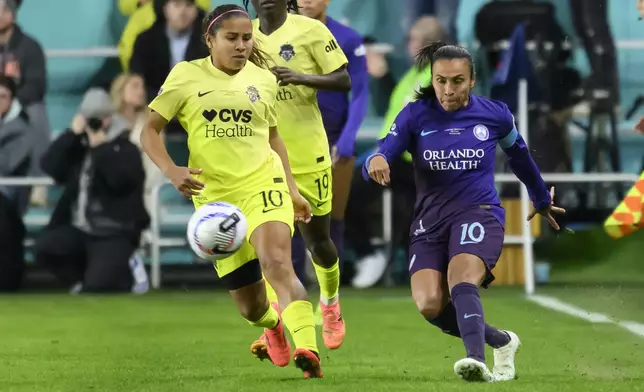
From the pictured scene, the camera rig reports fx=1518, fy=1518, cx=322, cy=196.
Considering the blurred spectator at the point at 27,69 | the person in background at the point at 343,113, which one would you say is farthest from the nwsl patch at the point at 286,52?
the blurred spectator at the point at 27,69

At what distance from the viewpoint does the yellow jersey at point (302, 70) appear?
9430mm

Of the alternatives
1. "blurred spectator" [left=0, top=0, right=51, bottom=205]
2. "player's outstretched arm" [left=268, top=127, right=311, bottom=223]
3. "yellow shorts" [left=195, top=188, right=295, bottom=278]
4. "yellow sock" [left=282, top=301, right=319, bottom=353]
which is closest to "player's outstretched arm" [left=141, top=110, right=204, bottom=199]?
"yellow shorts" [left=195, top=188, right=295, bottom=278]

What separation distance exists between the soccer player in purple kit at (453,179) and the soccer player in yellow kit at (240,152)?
545 mm

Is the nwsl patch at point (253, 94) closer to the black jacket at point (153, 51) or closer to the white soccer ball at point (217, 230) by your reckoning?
the white soccer ball at point (217, 230)

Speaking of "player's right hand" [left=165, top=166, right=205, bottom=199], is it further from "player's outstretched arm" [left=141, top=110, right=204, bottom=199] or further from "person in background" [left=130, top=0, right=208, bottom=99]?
"person in background" [left=130, top=0, right=208, bottom=99]

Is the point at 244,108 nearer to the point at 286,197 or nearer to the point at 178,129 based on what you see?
the point at 286,197

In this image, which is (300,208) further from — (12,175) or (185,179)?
(12,175)

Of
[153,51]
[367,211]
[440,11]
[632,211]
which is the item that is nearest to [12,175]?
[153,51]

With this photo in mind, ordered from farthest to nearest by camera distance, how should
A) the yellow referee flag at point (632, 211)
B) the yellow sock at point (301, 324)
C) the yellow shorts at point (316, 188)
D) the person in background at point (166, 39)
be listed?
the person in background at point (166, 39) < the yellow referee flag at point (632, 211) < the yellow shorts at point (316, 188) < the yellow sock at point (301, 324)

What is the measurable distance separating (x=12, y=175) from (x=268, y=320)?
8429 mm

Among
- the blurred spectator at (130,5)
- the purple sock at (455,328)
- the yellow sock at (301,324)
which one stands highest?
the blurred spectator at (130,5)

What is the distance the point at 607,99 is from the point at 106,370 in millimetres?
8875

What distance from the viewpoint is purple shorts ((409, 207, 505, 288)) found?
7.46m

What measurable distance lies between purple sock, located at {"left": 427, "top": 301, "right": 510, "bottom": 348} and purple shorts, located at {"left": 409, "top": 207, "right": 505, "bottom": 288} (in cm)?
20
